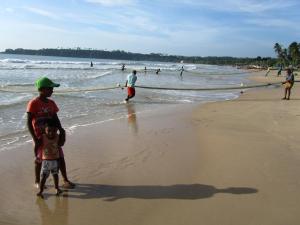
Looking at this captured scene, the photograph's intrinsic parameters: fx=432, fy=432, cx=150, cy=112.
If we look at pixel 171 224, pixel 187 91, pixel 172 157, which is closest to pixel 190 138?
pixel 172 157

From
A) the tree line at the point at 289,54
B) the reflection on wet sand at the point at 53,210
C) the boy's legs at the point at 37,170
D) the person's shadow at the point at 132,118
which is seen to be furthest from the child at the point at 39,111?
the tree line at the point at 289,54

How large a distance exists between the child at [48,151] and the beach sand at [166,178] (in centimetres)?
31

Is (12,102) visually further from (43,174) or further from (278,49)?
(278,49)

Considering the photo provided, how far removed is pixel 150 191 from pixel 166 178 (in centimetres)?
64

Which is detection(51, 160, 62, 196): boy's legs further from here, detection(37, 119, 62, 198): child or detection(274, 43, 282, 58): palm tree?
detection(274, 43, 282, 58): palm tree

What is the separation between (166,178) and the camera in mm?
6488

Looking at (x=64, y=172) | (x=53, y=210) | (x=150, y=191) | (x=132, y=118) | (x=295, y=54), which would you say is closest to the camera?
(x=53, y=210)

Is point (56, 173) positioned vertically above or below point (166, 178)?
above

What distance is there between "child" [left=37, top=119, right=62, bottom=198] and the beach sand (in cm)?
31

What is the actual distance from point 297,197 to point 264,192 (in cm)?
43

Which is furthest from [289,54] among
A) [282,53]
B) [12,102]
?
[12,102]

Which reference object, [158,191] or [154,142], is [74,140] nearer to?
[154,142]

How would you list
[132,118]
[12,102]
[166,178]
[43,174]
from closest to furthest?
[43,174], [166,178], [132,118], [12,102]

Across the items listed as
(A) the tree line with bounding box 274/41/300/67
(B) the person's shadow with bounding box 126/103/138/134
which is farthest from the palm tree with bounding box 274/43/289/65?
Answer: (B) the person's shadow with bounding box 126/103/138/134
